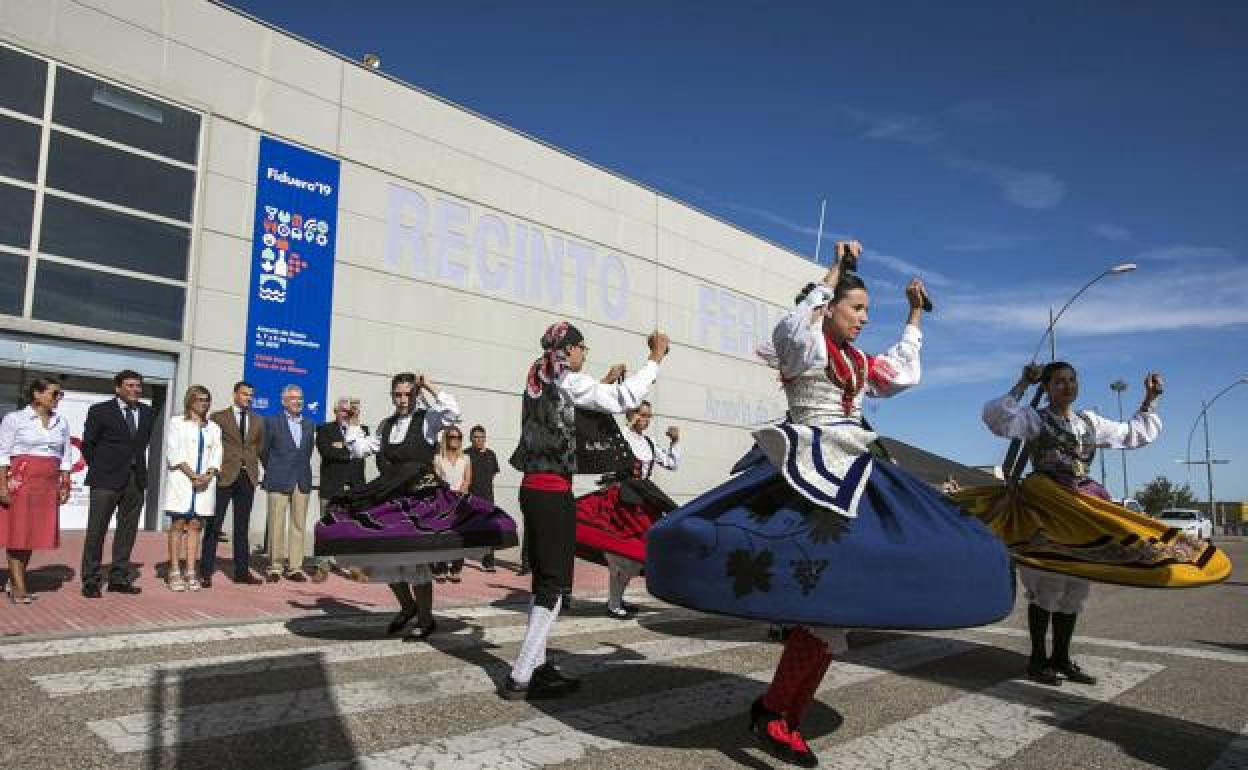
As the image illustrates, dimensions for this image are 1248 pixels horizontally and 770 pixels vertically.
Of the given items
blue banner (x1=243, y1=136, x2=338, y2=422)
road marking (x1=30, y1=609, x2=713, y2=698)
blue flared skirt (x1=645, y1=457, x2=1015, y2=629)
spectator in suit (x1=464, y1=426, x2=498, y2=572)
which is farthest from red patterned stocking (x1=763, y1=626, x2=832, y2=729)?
blue banner (x1=243, y1=136, x2=338, y2=422)

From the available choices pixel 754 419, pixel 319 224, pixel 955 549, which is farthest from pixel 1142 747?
pixel 754 419

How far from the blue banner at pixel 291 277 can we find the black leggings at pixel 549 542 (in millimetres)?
10871

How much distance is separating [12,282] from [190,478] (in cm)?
621

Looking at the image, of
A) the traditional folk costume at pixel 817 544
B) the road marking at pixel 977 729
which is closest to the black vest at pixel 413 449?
the traditional folk costume at pixel 817 544

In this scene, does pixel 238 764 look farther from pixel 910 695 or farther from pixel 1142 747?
pixel 1142 747

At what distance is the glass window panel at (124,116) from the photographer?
41.8 feet

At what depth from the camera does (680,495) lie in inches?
896

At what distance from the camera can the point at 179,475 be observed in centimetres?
837

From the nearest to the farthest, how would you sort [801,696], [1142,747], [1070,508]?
1. [801,696]
2. [1142,747]
3. [1070,508]

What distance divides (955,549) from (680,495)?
64.9ft

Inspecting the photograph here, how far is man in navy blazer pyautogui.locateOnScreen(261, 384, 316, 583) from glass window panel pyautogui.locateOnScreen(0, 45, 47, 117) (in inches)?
278

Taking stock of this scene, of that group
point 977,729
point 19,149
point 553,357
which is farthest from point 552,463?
point 19,149

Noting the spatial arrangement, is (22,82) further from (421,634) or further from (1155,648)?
(1155,648)

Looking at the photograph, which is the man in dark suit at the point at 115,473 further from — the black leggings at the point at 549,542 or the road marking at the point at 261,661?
the black leggings at the point at 549,542
